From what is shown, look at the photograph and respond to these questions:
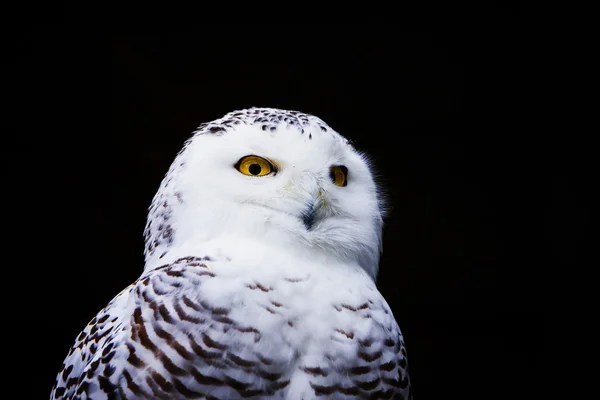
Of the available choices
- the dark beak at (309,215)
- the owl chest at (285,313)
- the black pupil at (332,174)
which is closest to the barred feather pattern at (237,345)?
the owl chest at (285,313)

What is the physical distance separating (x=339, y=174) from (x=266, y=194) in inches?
7.5

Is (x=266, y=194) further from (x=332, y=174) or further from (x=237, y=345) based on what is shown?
(x=237, y=345)

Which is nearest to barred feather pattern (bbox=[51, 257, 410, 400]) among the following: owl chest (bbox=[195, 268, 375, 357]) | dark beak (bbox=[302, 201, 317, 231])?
owl chest (bbox=[195, 268, 375, 357])

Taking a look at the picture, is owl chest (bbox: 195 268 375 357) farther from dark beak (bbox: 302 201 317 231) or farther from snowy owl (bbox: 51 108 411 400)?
dark beak (bbox: 302 201 317 231)

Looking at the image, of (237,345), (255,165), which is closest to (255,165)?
(255,165)

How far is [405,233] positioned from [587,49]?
100 cm

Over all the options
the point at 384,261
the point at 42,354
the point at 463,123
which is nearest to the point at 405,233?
the point at 384,261

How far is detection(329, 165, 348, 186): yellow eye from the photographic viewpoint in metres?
1.36

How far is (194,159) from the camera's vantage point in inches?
53.5

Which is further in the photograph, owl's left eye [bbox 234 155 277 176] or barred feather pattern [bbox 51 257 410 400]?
owl's left eye [bbox 234 155 277 176]

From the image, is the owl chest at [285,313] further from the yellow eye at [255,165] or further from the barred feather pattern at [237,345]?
the yellow eye at [255,165]

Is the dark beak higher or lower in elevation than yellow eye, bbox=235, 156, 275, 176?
lower

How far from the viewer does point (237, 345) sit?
44.6 inches

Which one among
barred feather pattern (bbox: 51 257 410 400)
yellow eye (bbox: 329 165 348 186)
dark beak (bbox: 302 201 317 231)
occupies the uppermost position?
yellow eye (bbox: 329 165 348 186)
